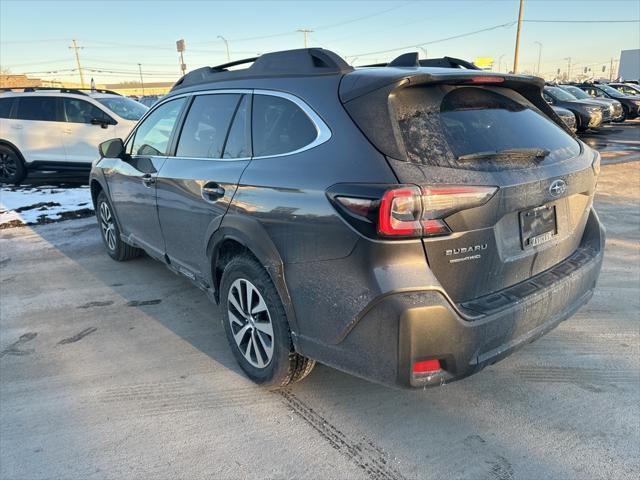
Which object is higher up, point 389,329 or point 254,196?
point 254,196

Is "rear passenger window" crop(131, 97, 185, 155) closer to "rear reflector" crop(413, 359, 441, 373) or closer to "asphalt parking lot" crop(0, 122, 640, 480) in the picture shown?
"asphalt parking lot" crop(0, 122, 640, 480)

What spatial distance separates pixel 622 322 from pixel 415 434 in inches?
82.8

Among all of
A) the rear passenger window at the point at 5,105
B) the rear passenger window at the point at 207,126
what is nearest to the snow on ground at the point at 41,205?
the rear passenger window at the point at 5,105

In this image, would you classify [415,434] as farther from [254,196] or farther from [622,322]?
[622,322]

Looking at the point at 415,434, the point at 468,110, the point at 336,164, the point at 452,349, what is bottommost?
the point at 415,434

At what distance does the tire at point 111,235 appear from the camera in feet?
16.9

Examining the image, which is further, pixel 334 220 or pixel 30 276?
pixel 30 276

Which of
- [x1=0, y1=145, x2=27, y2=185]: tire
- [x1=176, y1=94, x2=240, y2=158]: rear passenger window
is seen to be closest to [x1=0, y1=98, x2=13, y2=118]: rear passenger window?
[x1=0, y1=145, x2=27, y2=185]: tire

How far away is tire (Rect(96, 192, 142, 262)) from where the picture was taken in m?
5.15

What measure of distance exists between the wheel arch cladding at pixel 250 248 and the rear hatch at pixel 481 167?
78 centimetres

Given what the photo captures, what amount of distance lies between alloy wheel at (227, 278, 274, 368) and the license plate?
1.40 metres

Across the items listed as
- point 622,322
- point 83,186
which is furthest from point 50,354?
point 83,186

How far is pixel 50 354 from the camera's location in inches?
136

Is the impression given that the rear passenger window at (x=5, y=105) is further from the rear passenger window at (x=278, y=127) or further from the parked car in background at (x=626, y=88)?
the parked car in background at (x=626, y=88)
